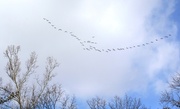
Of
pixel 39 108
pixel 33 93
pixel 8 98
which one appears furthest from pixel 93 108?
pixel 8 98

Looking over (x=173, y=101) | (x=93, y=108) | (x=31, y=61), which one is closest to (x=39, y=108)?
(x=31, y=61)

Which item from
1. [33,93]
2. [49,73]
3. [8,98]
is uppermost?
[49,73]

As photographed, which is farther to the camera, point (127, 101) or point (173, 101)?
point (127, 101)

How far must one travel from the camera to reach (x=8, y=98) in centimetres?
2658

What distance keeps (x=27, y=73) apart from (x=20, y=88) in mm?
1675

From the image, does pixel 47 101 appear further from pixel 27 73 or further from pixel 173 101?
pixel 173 101

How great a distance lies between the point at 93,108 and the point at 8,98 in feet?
69.5

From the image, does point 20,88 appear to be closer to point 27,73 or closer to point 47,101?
point 27,73

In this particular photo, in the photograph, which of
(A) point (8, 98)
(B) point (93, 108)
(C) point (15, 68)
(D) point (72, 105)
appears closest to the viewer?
(A) point (8, 98)

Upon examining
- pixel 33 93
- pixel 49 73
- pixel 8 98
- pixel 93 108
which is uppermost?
pixel 93 108

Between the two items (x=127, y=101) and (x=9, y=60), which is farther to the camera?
(x=127, y=101)

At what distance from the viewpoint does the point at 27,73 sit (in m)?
28.9

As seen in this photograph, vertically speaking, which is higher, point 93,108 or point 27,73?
point 93,108

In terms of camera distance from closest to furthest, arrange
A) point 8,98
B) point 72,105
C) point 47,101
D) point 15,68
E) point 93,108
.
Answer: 1. point 8,98
2. point 15,68
3. point 47,101
4. point 72,105
5. point 93,108
